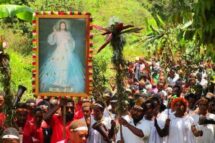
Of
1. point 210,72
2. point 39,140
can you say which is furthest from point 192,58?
point 39,140

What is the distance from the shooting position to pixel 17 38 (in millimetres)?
24469

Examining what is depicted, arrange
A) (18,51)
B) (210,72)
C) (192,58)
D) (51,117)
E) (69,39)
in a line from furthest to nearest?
(18,51) < (192,58) < (210,72) < (51,117) < (69,39)

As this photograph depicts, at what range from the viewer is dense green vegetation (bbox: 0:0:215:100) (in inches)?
300

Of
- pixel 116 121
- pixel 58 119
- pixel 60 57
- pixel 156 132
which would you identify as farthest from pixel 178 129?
pixel 60 57

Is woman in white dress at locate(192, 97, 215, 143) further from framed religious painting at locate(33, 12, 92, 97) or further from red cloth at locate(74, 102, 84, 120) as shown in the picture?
framed religious painting at locate(33, 12, 92, 97)

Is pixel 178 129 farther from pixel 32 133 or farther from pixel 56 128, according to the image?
pixel 32 133

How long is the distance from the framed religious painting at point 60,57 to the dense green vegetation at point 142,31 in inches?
17.9

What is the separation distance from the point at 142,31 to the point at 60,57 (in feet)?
86.5

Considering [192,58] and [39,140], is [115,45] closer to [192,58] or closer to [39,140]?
[39,140]

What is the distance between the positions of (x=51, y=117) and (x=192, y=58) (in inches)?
577

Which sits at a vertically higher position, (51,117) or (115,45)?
(115,45)

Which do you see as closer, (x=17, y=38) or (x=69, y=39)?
(x=69, y=39)

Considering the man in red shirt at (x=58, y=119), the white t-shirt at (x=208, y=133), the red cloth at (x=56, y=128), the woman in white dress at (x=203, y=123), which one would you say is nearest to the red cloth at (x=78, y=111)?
the man in red shirt at (x=58, y=119)

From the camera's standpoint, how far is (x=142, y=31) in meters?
33.6
